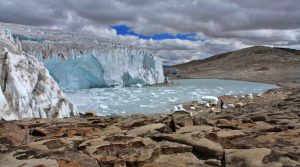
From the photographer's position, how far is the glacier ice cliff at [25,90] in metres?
13.5

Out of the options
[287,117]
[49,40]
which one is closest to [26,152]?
Answer: [287,117]

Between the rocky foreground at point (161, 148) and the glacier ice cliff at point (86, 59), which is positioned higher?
the glacier ice cliff at point (86, 59)

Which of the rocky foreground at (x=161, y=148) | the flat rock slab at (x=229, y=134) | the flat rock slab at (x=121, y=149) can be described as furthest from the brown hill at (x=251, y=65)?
the flat rock slab at (x=121, y=149)

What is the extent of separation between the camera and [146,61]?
45.7 meters

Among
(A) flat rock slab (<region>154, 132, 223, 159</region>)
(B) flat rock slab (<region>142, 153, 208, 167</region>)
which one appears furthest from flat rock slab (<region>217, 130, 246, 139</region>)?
(B) flat rock slab (<region>142, 153, 208, 167</region>)

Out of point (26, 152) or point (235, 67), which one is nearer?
point (26, 152)

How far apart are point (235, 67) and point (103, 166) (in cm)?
8804

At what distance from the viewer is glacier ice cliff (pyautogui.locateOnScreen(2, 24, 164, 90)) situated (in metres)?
33.2

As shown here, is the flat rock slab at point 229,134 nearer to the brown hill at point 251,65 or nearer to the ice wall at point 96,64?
the ice wall at point 96,64

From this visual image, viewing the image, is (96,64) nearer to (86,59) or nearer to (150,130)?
(86,59)

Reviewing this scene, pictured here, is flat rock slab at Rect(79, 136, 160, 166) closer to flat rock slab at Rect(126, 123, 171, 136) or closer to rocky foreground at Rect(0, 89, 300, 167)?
rocky foreground at Rect(0, 89, 300, 167)

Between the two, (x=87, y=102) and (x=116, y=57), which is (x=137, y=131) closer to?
(x=87, y=102)

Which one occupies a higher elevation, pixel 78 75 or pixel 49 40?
pixel 49 40

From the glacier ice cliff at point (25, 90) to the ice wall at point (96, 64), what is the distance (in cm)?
1585
